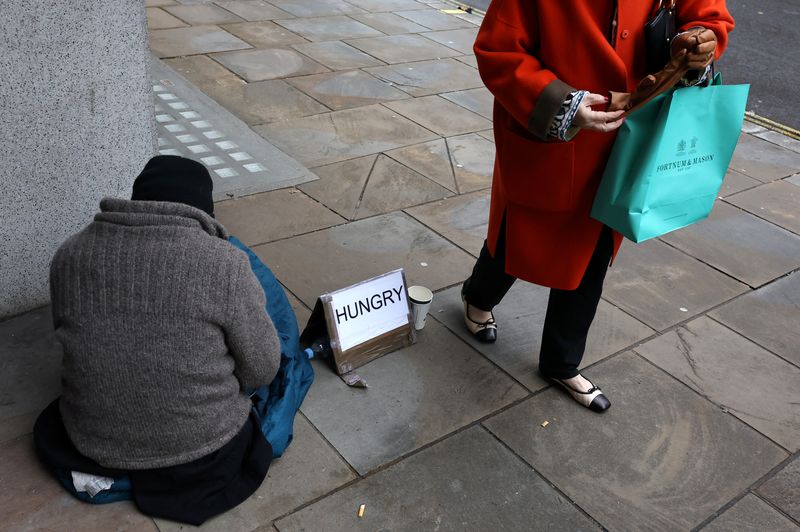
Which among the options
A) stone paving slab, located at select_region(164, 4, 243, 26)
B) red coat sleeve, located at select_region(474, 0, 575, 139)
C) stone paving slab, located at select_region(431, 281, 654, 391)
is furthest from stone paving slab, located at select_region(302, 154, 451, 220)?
stone paving slab, located at select_region(164, 4, 243, 26)

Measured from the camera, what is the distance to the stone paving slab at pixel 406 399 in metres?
2.92

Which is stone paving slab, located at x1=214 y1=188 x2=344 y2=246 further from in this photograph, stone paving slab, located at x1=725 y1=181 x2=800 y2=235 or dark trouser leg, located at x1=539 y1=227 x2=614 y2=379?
stone paving slab, located at x1=725 y1=181 x2=800 y2=235

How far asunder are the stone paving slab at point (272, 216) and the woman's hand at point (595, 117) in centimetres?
208

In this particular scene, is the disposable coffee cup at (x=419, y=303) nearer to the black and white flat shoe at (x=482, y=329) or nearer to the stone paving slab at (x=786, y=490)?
the black and white flat shoe at (x=482, y=329)

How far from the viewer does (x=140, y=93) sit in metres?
3.36

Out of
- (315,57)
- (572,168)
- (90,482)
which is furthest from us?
(315,57)

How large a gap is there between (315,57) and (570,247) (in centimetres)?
452

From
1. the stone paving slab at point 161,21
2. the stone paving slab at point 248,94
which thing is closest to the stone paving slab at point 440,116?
the stone paving slab at point 248,94

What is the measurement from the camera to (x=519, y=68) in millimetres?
2494

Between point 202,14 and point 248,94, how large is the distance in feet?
7.49

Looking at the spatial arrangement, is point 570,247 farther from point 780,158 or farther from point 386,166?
point 780,158

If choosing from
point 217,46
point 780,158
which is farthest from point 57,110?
point 780,158

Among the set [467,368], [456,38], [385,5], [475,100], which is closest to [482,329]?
[467,368]

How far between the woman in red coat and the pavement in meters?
0.49
